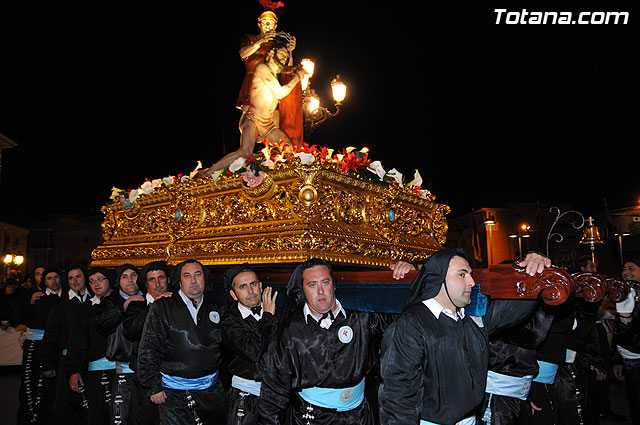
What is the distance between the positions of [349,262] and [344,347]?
120cm

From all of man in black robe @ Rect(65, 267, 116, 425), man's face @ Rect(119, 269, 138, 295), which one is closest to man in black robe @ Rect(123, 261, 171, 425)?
man's face @ Rect(119, 269, 138, 295)

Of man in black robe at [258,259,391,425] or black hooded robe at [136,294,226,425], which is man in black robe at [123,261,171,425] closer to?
black hooded robe at [136,294,226,425]

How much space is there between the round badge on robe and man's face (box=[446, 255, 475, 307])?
95cm

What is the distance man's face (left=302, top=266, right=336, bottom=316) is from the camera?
3264 millimetres

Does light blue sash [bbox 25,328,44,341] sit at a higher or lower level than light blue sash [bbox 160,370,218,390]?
higher

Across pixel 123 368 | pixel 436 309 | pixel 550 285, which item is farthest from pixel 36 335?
pixel 550 285

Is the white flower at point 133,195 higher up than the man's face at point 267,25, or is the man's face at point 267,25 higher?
the man's face at point 267,25

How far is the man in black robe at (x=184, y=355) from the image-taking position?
4301 millimetres

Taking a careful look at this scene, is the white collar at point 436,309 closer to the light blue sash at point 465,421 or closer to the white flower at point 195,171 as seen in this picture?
the light blue sash at point 465,421

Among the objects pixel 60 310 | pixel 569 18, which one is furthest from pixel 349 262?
pixel 569 18

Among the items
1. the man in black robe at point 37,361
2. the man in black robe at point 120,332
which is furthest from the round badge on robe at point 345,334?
the man in black robe at point 37,361

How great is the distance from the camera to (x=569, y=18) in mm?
8141

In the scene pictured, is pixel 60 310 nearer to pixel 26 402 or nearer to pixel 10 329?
pixel 26 402

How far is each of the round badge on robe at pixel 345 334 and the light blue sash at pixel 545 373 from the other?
2207 millimetres
